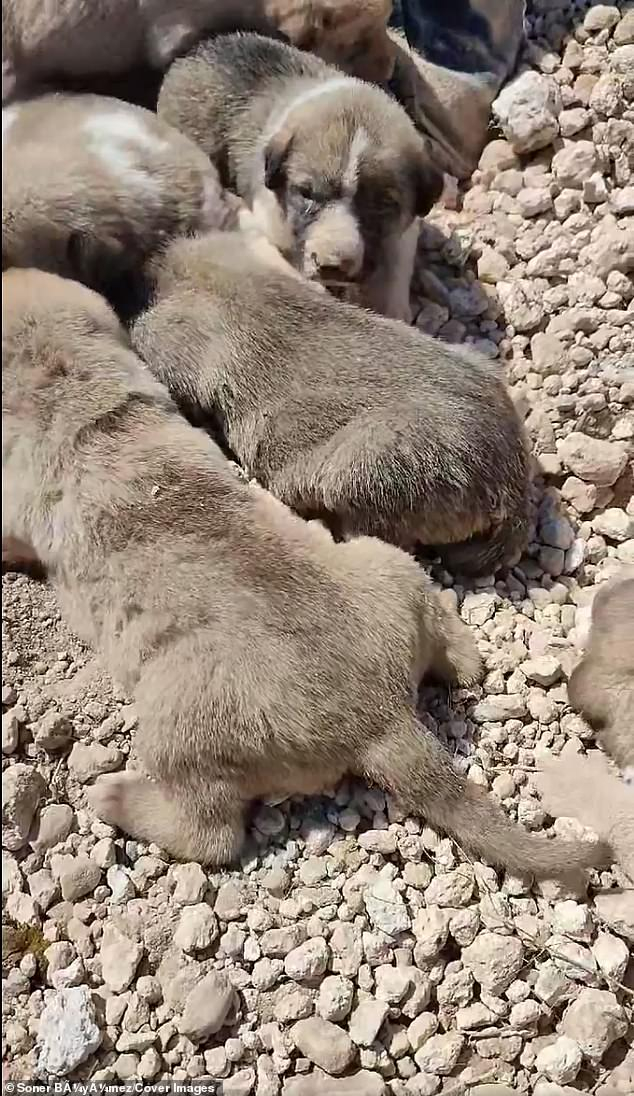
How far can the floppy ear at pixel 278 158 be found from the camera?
3477 millimetres

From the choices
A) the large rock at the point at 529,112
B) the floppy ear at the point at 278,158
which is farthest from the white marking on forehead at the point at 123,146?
the large rock at the point at 529,112

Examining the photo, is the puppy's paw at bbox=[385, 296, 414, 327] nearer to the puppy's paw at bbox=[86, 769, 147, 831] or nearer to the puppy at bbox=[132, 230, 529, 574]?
the puppy at bbox=[132, 230, 529, 574]

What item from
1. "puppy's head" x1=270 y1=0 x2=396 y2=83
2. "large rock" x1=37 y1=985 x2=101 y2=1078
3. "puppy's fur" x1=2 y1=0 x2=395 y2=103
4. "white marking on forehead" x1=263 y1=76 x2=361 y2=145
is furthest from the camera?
"puppy's head" x1=270 y1=0 x2=396 y2=83

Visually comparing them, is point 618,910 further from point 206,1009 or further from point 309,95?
point 309,95

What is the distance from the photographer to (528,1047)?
266 cm

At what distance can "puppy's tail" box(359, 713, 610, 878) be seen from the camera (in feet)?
8.99

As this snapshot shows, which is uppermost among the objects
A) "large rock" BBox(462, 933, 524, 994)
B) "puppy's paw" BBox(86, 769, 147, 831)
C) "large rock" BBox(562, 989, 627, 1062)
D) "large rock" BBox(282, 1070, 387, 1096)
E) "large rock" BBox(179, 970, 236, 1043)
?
"puppy's paw" BBox(86, 769, 147, 831)

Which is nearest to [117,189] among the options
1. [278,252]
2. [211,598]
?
[278,252]

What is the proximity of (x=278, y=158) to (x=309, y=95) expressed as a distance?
35cm

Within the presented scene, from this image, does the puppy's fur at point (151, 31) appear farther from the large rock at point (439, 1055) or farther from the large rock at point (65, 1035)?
the large rock at point (439, 1055)

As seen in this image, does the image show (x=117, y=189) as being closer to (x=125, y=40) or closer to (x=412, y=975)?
(x=125, y=40)

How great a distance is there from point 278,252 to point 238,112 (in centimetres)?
68

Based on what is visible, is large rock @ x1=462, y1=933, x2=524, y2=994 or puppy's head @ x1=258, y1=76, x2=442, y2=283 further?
puppy's head @ x1=258, y1=76, x2=442, y2=283

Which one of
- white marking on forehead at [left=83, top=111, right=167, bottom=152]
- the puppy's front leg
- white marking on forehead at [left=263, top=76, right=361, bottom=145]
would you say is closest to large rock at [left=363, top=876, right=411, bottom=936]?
the puppy's front leg
